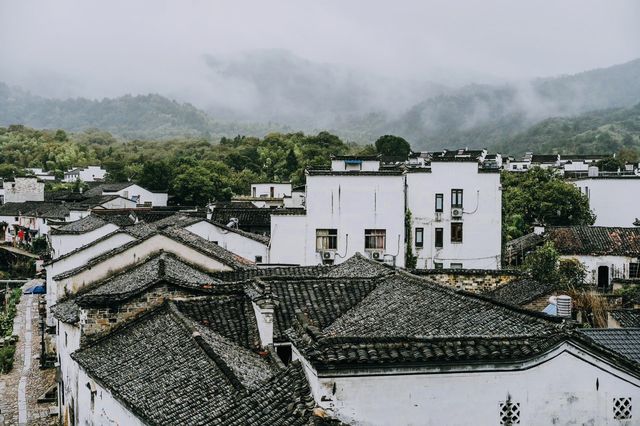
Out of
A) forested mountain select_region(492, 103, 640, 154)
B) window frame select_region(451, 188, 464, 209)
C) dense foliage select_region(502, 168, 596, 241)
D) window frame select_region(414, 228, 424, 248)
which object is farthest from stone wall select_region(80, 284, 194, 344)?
forested mountain select_region(492, 103, 640, 154)

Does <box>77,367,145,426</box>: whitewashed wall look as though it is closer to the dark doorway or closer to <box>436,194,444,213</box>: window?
<box>436,194,444,213</box>: window

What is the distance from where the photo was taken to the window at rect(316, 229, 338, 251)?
3747 cm

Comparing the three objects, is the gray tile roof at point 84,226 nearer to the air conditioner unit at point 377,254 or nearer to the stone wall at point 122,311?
the air conditioner unit at point 377,254

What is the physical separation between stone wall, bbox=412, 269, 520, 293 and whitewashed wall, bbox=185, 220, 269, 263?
1418cm

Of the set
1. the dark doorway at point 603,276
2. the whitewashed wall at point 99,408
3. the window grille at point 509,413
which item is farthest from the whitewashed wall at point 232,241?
the window grille at point 509,413

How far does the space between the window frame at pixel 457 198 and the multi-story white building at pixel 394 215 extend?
51 mm

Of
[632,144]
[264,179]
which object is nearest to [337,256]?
[264,179]

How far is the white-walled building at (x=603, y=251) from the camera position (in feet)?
141

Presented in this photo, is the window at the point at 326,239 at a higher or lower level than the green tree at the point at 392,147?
lower

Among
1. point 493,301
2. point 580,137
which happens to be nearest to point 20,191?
point 493,301

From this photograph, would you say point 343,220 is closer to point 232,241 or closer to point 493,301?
point 232,241

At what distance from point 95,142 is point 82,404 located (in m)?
180

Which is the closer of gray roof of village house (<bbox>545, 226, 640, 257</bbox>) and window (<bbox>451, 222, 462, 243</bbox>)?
window (<bbox>451, 222, 462, 243</bbox>)

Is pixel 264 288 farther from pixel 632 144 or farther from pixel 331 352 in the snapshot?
pixel 632 144
